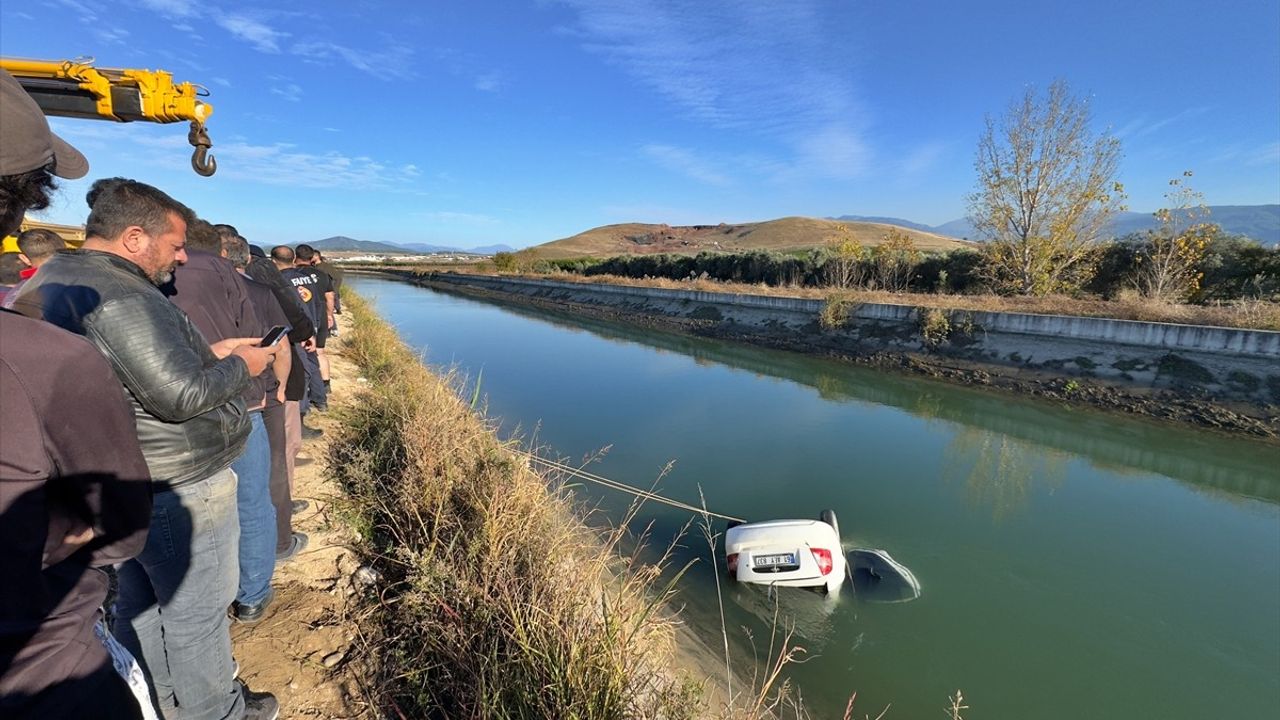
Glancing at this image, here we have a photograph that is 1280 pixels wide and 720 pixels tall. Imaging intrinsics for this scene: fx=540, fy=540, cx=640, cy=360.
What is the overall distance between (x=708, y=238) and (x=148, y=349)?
87.1 meters

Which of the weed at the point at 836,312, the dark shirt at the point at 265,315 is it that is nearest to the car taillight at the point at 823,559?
the dark shirt at the point at 265,315

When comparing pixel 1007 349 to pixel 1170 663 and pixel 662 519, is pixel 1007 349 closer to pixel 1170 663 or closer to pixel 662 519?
pixel 1170 663

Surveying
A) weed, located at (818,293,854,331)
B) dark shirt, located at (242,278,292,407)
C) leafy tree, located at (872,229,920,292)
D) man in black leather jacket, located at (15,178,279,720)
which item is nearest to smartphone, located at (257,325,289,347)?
man in black leather jacket, located at (15,178,279,720)

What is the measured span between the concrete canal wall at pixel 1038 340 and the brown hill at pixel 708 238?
3752cm

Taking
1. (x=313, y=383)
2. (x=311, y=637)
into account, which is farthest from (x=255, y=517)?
(x=313, y=383)

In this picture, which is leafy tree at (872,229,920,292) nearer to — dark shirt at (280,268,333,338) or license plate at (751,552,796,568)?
license plate at (751,552,796,568)

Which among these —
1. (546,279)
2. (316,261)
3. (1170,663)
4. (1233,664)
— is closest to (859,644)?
(1170,663)

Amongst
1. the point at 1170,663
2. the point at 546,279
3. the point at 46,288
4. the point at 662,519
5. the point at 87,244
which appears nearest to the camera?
the point at 46,288

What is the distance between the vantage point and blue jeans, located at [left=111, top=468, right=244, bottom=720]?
184 cm

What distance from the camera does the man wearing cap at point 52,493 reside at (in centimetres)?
93

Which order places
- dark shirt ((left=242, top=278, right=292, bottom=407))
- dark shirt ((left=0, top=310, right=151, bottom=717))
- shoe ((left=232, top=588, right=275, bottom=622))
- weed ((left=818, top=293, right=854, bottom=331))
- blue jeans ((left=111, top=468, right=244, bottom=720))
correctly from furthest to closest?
weed ((left=818, top=293, right=854, bottom=331)), dark shirt ((left=242, top=278, right=292, bottom=407)), shoe ((left=232, top=588, right=275, bottom=622)), blue jeans ((left=111, top=468, right=244, bottom=720)), dark shirt ((left=0, top=310, right=151, bottom=717))

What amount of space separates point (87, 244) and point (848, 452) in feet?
28.9

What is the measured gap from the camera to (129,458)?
3.90ft

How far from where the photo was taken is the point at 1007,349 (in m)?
13.3
